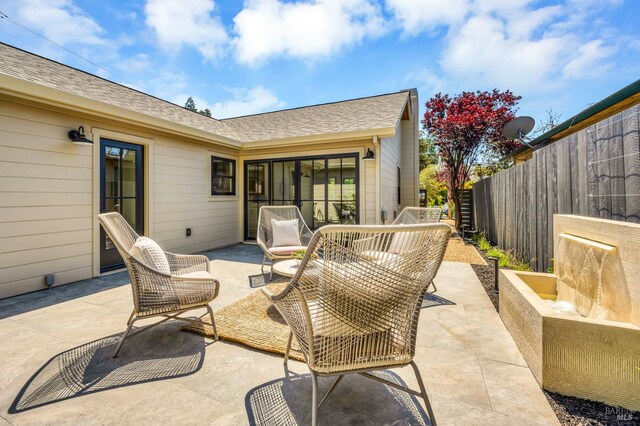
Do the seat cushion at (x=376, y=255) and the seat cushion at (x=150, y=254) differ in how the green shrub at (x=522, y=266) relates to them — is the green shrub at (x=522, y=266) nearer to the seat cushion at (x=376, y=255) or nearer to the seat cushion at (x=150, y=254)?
the seat cushion at (x=376, y=255)

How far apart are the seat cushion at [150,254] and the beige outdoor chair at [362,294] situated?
155 centimetres

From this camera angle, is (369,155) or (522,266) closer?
(522,266)

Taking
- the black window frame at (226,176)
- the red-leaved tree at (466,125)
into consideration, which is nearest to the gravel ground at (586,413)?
the black window frame at (226,176)

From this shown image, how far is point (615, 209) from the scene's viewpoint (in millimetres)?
2395

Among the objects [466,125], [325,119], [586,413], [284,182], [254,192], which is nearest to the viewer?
[586,413]

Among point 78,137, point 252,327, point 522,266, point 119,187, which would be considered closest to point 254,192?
point 119,187

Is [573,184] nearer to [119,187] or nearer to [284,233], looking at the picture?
[284,233]

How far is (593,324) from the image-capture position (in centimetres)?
159

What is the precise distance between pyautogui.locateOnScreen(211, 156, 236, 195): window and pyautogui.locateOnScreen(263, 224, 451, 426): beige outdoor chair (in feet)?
19.1

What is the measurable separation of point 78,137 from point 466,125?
9.04 meters

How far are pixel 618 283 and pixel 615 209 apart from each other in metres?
0.94

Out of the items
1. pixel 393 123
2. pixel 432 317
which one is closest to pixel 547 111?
pixel 393 123

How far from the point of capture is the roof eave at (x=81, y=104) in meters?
3.25

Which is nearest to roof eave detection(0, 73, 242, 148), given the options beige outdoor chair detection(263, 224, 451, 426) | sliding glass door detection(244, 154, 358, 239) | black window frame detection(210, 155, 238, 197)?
black window frame detection(210, 155, 238, 197)
